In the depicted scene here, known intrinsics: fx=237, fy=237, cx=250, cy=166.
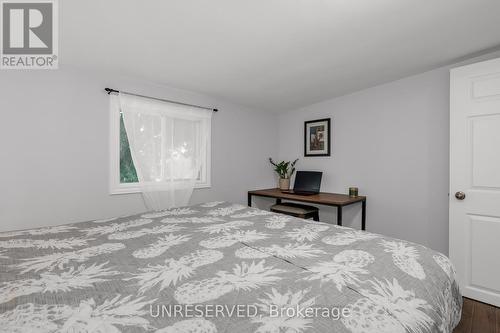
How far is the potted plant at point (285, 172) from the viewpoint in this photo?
3.72 m

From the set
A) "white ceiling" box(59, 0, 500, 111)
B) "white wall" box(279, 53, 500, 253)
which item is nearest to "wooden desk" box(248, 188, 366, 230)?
"white wall" box(279, 53, 500, 253)

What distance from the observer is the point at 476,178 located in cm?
204

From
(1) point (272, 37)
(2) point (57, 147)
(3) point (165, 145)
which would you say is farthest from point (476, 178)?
(2) point (57, 147)

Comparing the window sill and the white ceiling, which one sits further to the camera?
the window sill

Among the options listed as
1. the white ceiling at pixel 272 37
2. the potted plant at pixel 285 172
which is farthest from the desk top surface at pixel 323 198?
the white ceiling at pixel 272 37

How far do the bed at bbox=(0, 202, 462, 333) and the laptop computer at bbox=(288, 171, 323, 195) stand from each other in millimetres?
1823

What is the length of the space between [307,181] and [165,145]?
200 cm

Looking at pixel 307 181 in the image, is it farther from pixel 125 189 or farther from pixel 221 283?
pixel 221 283

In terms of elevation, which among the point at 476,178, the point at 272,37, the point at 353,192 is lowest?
the point at 353,192

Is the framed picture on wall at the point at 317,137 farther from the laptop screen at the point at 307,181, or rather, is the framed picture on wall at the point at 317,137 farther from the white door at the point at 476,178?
the white door at the point at 476,178

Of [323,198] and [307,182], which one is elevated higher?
[307,182]

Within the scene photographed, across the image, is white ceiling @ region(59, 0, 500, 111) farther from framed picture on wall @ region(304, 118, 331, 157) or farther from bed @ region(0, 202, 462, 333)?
bed @ region(0, 202, 462, 333)

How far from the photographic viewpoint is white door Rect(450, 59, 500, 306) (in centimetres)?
196

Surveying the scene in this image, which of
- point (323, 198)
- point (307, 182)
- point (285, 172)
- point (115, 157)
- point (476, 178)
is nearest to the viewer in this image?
point (476, 178)
